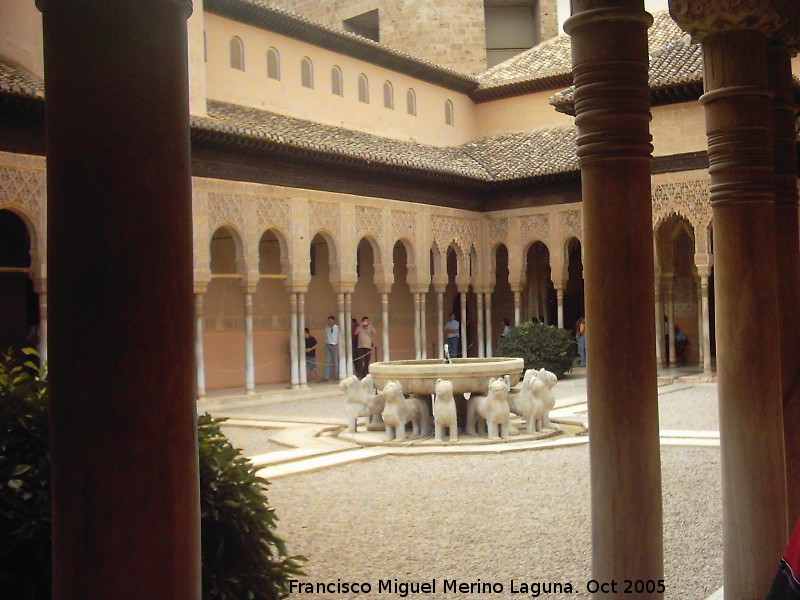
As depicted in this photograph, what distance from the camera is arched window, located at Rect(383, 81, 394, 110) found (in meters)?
27.2

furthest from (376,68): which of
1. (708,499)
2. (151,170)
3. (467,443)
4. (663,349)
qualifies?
(151,170)

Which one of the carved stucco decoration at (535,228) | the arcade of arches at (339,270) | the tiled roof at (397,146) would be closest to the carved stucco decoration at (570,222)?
the arcade of arches at (339,270)

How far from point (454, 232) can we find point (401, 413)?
14773 millimetres

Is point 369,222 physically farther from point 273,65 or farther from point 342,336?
point 273,65

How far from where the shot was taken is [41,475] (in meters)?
3.17

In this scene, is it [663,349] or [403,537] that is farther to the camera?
[663,349]

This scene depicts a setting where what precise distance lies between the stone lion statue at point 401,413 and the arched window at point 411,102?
17285 mm

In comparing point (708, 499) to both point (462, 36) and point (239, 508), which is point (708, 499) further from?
point (462, 36)

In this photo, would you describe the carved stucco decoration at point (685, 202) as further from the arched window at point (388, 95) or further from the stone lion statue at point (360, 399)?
the stone lion statue at point (360, 399)

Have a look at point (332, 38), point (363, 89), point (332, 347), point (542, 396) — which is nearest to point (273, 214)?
point (332, 347)

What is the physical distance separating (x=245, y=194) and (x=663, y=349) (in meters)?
12.9

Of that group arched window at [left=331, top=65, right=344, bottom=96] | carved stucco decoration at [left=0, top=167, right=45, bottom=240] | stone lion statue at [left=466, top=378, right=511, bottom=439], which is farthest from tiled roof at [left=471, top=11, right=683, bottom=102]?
stone lion statue at [left=466, top=378, right=511, bottom=439]

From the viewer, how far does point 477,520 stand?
24.2 ft

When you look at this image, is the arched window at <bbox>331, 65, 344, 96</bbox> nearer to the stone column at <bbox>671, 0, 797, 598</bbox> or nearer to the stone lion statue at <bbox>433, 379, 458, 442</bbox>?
the stone lion statue at <bbox>433, 379, 458, 442</bbox>
